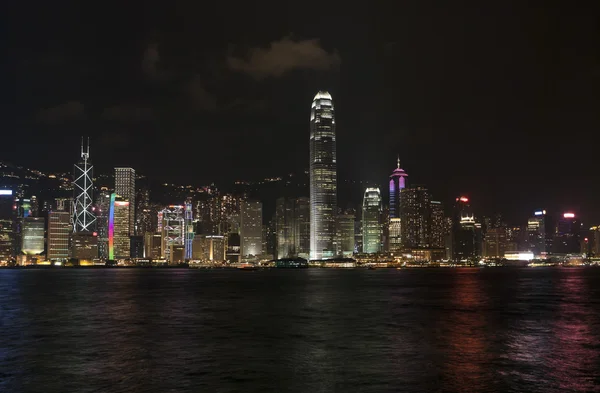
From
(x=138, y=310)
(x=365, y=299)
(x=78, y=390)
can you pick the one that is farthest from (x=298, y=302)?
(x=78, y=390)

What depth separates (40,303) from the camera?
8044 cm

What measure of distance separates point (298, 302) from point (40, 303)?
3285cm

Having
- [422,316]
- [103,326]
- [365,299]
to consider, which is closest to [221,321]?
[103,326]

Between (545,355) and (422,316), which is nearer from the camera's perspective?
(545,355)

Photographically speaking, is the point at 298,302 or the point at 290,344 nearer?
the point at 290,344

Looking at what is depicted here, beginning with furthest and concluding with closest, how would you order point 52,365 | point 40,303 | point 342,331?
point 40,303 → point 342,331 → point 52,365

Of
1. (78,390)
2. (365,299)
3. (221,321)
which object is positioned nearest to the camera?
(78,390)

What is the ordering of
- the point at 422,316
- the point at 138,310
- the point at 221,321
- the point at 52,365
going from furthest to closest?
the point at 138,310
the point at 422,316
the point at 221,321
the point at 52,365

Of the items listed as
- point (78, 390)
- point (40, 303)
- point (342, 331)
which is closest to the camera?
point (78, 390)

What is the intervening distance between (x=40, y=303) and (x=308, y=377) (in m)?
59.0

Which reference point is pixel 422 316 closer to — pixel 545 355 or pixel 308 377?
pixel 545 355

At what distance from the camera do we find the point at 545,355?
3825 centimetres

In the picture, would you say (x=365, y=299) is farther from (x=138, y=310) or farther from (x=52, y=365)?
(x=52, y=365)

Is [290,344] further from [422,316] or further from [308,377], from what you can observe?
[422,316]
